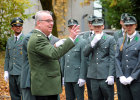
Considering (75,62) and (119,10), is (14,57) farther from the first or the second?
(119,10)

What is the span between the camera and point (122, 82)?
587cm

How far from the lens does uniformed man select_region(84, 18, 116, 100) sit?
6.47m

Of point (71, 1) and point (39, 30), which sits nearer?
point (39, 30)

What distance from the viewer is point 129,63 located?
5.94 m

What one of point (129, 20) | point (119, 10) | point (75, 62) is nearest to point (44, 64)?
point (129, 20)

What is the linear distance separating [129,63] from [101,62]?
75 centimetres

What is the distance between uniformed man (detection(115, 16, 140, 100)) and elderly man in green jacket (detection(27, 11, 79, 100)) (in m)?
1.48

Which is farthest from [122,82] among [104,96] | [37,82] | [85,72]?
[37,82]

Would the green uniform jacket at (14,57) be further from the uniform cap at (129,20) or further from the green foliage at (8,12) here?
the green foliage at (8,12)

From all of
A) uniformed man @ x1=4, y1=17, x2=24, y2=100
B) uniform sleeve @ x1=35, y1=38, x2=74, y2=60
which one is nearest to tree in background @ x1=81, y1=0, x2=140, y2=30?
uniformed man @ x1=4, y1=17, x2=24, y2=100

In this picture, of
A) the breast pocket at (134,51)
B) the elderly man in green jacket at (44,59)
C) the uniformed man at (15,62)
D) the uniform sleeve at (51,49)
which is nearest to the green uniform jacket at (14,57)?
the uniformed man at (15,62)

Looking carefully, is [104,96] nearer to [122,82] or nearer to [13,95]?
[122,82]

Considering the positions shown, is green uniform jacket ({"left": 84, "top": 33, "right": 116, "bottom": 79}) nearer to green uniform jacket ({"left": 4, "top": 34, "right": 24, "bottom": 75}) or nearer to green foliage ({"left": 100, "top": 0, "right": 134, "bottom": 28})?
green uniform jacket ({"left": 4, "top": 34, "right": 24, "bottom": 75})

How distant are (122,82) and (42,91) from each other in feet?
5.39
